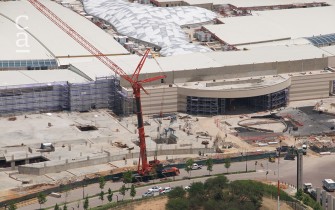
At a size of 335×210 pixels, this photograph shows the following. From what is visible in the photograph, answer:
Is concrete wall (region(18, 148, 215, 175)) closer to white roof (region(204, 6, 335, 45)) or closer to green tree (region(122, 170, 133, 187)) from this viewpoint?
green tree (region(122, 170, 133, 187))

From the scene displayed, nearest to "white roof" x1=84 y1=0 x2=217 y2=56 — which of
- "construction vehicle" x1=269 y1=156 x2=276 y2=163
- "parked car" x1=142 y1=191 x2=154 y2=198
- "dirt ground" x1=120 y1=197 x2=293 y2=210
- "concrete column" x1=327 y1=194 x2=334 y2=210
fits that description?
"construction vehicle" x1=269 y1=156 x2=276 y2=163

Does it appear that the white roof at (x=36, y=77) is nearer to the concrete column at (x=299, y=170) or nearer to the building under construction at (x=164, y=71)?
the building under construction at (x=164, y=71)

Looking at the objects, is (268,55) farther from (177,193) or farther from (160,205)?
(177,193)

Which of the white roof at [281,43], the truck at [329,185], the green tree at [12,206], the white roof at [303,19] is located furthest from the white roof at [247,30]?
the green tree at [12,206]

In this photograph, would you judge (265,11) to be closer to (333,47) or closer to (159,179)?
(333,47)

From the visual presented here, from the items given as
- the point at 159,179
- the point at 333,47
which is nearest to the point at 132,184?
the point at 159,179

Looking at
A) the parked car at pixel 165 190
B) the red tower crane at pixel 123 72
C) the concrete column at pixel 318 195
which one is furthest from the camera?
the red tower crane at pixel 123 72
